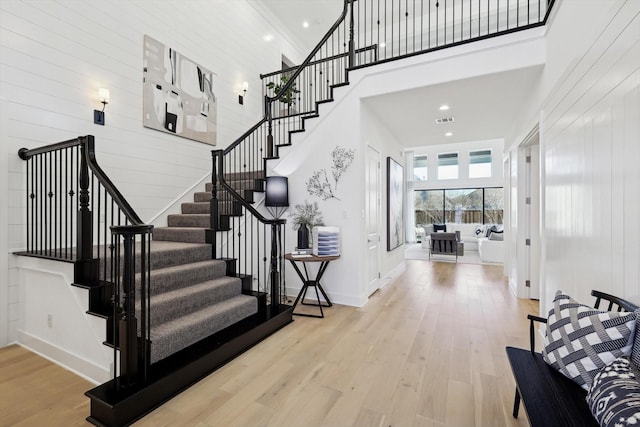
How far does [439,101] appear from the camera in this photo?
171 inches

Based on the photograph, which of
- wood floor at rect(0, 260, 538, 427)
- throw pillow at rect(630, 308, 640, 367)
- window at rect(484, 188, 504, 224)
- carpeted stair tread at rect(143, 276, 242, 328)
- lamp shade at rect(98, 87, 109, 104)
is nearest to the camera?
throw pillow at rect(630, 308, 640, 367)

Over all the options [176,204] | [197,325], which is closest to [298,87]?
[176,204]

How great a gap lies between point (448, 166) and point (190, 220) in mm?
10039

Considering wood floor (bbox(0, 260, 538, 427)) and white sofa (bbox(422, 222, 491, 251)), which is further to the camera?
white sofa (bbox(422, 222, 491, 251))

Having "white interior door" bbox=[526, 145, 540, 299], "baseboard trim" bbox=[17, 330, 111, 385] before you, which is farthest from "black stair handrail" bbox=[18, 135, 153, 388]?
"white interior door" bbox=[526, 145, 540, 299]

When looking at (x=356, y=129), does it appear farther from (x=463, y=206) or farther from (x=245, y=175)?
(x=463, y=206)

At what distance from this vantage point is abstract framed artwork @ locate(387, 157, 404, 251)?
5832 mm

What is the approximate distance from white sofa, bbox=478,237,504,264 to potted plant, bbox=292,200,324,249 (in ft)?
18.2

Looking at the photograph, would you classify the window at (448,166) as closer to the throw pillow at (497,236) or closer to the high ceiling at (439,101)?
the throw pillow at (497,236)

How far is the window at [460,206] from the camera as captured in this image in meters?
10.9

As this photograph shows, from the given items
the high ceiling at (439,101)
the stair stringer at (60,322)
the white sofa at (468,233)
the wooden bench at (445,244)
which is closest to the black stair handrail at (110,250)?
the stair stringer at (60,322)

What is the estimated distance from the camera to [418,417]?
1.95 m

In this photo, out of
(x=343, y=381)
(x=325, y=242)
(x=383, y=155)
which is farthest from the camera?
(x=383, y=155)

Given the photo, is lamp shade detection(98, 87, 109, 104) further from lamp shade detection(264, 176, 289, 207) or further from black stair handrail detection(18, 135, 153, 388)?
lamp shade detection(264, 176, 289, 207)
